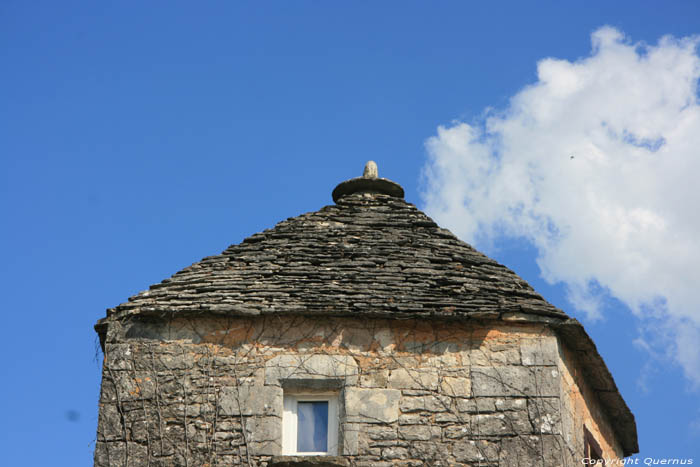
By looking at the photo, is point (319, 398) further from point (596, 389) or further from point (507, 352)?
point (596, 389)

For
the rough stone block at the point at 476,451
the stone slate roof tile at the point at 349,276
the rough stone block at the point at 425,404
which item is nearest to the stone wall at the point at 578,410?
the stone slate roof tile at the point at 349,276

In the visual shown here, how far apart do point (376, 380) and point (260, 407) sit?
3.50 feet

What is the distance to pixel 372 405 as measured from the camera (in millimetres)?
10195

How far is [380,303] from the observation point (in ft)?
34.7

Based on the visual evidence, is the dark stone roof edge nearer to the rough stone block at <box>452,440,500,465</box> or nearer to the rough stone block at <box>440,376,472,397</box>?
the rough stone block at <box>440,376,472,397</box>

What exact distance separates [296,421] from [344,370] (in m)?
0.63

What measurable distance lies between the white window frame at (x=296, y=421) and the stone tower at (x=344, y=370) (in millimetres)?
13

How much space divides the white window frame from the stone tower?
0.01 meters

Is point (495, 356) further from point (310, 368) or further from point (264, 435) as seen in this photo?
point (264, 435)

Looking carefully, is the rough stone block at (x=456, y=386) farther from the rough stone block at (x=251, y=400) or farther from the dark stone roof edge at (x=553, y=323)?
the rough stone block at (x=251, y=400)

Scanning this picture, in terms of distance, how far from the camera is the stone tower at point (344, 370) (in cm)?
1005

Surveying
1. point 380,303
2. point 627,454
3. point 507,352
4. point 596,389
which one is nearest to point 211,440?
point 380,303

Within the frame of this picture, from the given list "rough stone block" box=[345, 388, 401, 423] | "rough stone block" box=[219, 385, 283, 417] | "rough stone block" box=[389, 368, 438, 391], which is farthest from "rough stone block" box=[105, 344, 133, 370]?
"rough stone block" box=[389, 368, 438, 391]

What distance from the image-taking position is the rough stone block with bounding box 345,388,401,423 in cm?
1014
